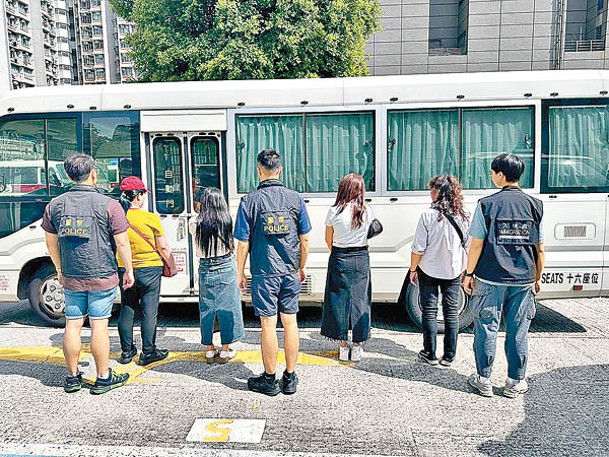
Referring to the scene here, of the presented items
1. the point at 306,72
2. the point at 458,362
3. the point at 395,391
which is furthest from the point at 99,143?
the point at 306,72

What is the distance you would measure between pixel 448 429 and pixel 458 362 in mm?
1455

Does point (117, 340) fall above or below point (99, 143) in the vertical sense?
below

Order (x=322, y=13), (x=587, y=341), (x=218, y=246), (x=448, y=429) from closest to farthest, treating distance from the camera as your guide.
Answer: (x=448, y=429) → (x=218, y=246) → (x=587, y=341) → (x=322, y=13)

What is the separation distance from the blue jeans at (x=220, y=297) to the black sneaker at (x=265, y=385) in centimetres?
63

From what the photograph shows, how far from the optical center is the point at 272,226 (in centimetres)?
417

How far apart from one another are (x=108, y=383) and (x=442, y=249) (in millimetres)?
3295

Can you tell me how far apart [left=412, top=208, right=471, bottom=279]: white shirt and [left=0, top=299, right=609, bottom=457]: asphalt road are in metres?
1.01

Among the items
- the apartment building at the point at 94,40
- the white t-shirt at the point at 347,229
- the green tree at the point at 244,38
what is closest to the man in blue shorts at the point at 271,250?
the white t-shirt at the point at 347,229

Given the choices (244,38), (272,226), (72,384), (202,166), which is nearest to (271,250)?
(272,226)

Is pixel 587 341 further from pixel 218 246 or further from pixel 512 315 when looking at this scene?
pixel 218 246

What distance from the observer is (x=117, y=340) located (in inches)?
233

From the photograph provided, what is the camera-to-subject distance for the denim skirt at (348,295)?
188 inches

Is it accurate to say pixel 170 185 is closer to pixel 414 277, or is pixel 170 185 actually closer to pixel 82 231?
pixel 82 231

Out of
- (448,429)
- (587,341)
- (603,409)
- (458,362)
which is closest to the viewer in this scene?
(448,429)
